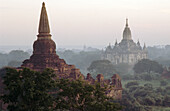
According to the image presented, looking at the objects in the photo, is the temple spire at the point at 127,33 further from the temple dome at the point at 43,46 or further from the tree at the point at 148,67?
the temple dome at the point at 43,46

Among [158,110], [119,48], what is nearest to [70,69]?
[158,110]

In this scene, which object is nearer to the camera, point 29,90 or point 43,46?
point 29,90

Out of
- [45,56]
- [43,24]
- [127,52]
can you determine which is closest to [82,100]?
[45,56]

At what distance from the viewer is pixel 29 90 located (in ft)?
59.6

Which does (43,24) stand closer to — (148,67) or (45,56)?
(45,56)

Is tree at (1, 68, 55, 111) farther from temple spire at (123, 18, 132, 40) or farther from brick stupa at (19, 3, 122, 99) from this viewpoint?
temple spire at (123, 18, 132, 40)

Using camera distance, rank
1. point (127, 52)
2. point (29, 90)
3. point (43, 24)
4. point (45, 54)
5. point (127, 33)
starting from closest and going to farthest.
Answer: point (29, 90), point (43, 24), point (45, 54), point (127, 33), point (127, 52)

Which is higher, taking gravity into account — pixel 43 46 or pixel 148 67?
pixel 43 46

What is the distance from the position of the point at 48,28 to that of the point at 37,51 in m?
2.69

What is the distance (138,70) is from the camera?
86812mm

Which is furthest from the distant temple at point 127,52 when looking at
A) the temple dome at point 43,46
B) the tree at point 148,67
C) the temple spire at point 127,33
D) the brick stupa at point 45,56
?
the temple dome at point 43,46

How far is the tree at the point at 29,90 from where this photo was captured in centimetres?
1834

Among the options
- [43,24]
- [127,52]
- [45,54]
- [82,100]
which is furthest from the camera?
[127,52]

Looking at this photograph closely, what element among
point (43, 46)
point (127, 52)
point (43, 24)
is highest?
point (127, 52)
